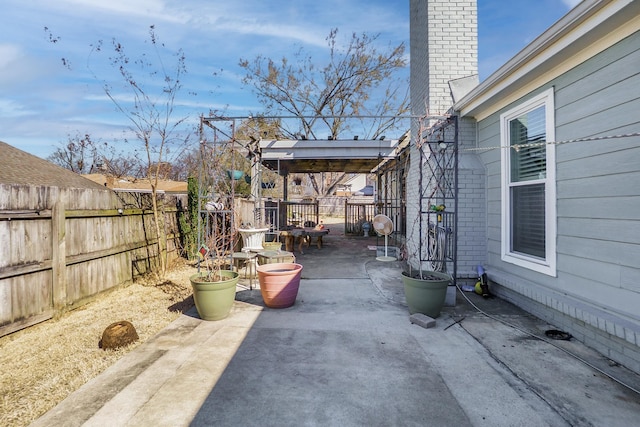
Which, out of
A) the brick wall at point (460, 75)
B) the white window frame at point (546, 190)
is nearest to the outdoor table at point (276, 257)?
the brick wall at point (460, 75)

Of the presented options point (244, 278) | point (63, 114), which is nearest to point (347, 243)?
point (244, 278)

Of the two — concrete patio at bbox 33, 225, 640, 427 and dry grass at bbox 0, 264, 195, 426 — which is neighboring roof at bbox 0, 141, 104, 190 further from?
concrete patio at bbox 33, 225, 640, 427

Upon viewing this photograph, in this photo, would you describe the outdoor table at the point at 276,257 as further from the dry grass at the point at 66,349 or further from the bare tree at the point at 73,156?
the bare tree at the point at 73,156

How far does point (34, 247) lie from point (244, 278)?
128 inches

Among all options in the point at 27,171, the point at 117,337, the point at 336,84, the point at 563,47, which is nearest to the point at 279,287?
the point at 117,337

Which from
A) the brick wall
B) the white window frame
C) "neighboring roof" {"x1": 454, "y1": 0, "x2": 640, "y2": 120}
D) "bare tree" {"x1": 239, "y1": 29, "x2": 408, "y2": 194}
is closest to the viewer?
"neighboring roof" {"x1": 454, "y1": 0, "x2": 640, "y2": 120}

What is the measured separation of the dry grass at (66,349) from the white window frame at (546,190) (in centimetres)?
463

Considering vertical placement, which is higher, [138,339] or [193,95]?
[193,95]

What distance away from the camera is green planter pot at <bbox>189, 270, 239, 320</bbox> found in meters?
3.62

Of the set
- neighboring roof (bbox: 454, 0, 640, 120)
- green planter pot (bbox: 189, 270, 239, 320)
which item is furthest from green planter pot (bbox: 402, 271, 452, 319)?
neighboring roof (bbox: 454, 0, 640, 120)

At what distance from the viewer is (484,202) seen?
4.96 m

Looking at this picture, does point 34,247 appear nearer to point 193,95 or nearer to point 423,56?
point 193,95

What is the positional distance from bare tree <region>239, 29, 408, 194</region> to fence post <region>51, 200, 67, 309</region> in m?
16.1

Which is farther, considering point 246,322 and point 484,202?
point 484,202
